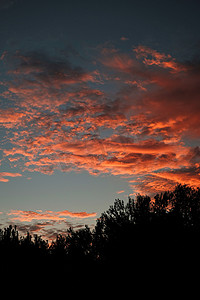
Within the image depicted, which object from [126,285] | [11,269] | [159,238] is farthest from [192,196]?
[11,269]

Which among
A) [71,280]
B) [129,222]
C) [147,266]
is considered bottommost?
[71,280]

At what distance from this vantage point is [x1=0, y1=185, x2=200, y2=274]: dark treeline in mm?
20703

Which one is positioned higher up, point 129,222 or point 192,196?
point 192,196

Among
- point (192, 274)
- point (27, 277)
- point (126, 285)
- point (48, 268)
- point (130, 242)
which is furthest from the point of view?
point (48, 268)

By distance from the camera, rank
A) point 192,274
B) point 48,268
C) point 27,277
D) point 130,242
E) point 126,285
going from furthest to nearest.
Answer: point 48,268
point 130,242
point 27,277
point 126,285
point 192,274

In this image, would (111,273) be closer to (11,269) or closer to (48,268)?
(48,268)

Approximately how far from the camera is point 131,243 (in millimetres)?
23219

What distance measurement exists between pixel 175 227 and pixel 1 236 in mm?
19531

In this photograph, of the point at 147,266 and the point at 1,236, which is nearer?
the point at 147,266

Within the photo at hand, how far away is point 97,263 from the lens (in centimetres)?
2477

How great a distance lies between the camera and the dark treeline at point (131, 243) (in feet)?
67.9

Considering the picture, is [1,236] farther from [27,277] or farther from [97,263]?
[97,263]

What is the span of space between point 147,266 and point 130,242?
3409mm

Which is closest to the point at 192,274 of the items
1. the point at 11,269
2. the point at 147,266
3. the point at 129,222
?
the point at 147,266
